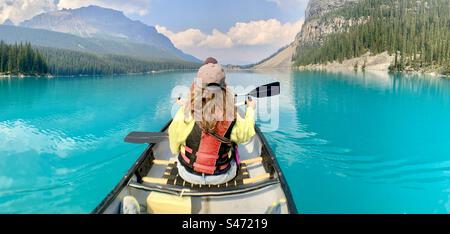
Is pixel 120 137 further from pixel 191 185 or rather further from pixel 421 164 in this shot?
pixel 421 164

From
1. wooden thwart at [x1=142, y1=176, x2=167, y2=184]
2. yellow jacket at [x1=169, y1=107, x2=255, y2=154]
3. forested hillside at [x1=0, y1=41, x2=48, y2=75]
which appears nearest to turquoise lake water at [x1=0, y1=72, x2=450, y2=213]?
wooden thwart at [x1=142, y1=176, x2=167, y2=184]

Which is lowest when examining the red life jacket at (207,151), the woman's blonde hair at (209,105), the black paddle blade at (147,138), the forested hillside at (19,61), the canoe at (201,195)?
the canoe at (201,195)

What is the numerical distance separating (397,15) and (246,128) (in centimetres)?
16796

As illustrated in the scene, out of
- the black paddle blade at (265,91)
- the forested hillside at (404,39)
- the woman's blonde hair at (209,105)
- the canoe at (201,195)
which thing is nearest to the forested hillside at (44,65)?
the black paddle blade at (265,91)

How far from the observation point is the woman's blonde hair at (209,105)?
5.21 metres

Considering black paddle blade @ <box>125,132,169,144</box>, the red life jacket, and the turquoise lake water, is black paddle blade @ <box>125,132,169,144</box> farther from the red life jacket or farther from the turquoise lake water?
the red life jacket

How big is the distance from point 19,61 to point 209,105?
4126 inches

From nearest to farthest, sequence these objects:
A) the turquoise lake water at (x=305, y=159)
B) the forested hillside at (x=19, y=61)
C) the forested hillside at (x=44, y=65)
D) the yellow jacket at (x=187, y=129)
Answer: the yellow jacket at (x=187, y=129) < the turquoise lake water at (x=305, y=159) < the forested hillside at (x=19, y=61) < the forested hillside at (x=44, y=65)

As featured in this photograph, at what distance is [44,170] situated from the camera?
11336mm

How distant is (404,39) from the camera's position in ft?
336

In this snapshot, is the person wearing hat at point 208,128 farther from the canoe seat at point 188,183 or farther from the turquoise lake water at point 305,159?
the turquoise lake water at point 305,159

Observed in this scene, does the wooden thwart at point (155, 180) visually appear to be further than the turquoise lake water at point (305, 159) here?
No

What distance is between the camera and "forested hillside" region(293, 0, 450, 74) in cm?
8425

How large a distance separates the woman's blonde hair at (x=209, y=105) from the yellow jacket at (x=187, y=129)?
0.16 meters
